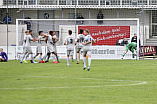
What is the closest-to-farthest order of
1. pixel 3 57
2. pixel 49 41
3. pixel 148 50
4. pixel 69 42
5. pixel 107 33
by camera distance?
pixel 69 42 → pixel 49 41 → pixel 3 57 → pixel 107 33 → pixel 148 50

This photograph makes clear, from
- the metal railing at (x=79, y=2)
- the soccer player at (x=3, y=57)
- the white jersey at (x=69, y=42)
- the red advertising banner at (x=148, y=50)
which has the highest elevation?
the metal railing at (x=79, y=2)

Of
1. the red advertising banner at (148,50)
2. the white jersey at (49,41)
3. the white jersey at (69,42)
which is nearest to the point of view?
the white jersey at (69,42)

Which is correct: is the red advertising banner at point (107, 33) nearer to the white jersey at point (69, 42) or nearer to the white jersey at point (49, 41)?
the white jersey at point (49, 41)

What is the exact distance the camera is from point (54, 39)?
2564cm

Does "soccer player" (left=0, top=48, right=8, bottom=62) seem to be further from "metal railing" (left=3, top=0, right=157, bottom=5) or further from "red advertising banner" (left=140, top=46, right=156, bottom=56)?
"metal railing" (left=3, top=0, right=157, bottom=5)

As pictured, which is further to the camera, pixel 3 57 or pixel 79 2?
pixel 79 2

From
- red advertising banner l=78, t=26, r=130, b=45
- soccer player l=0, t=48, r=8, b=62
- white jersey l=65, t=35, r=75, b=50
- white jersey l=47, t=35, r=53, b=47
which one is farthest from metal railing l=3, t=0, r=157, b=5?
white jersey l=65, t=35, r=75, b=50

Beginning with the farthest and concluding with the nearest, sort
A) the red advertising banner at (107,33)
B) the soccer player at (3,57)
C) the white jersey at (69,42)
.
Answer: the red advertising banner at (107,33) < the soccer player at (3,57) < the white jersey at (69,42)

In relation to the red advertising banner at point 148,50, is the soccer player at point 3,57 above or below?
below

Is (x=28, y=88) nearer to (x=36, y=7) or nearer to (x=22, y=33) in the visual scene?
(x=22, y=33)

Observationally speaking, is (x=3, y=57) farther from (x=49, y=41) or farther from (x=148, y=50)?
(x=148, y=50)

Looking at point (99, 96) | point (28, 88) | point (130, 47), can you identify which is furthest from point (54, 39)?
point (99, 96)

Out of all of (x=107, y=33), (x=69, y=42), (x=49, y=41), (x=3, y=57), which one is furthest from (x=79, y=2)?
(x=69, y=42)

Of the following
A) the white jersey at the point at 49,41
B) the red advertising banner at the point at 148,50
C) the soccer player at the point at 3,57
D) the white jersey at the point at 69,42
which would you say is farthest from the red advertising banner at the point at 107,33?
the white jersey at the point at 69,42
